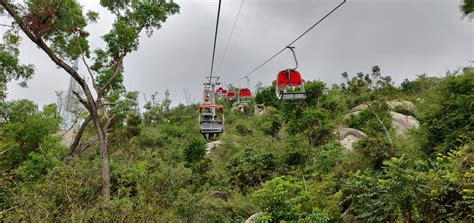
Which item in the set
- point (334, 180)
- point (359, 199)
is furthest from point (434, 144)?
point (359, 199)

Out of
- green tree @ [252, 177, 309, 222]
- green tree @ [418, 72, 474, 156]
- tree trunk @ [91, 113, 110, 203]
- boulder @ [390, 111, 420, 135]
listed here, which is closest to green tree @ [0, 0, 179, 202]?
tree trunk @ [91, 113, 110, 203]

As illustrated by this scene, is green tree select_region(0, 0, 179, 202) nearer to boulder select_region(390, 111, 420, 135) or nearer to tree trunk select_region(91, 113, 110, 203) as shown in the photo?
tree trunk select_region(91, 113, 110, 203)

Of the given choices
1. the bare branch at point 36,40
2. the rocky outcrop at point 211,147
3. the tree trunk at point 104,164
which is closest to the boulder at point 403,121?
the rocky outcrop at point 211,147

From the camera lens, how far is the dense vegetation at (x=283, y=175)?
5.30m

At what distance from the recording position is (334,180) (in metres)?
9.66

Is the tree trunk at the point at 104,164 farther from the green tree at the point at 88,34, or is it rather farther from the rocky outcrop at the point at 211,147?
the rocky outcrop at the point at 211,147

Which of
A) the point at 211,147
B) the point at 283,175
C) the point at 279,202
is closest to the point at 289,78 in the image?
the point at 279,202

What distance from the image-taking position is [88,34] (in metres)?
11.0

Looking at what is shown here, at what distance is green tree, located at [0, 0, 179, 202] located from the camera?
27.9 ft

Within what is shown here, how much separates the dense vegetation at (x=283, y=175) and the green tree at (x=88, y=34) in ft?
6.32

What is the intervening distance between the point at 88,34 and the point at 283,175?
369 inches

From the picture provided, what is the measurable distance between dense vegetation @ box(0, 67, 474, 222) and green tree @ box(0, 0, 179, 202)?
1927mm

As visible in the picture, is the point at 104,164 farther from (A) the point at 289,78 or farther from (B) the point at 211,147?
(B) the point at 211,147

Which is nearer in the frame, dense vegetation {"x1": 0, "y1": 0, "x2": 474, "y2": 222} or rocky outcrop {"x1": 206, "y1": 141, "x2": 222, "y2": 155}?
dense vegetation {"x1": 0, "y1": 0, "x2": 474, "y2": 222}
